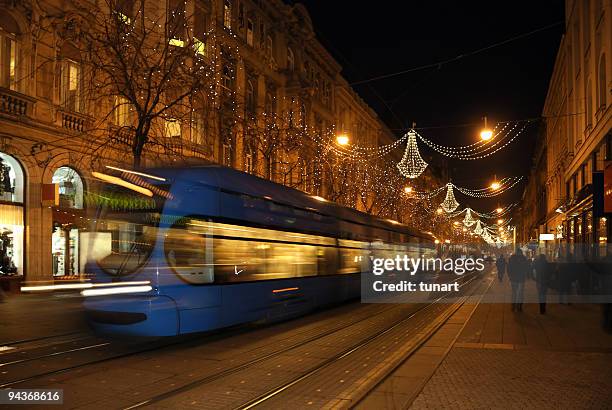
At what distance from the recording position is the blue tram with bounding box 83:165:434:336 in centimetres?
1034

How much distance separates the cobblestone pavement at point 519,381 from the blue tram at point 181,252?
4211 mm

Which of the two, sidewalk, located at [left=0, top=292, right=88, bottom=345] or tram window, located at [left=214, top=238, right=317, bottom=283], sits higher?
tram window, located at [left=214, top=238, right=317, bottom=283]

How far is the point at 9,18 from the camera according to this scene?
19938 mm

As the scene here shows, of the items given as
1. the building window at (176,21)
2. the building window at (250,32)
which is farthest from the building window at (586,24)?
the building window at (176,21)

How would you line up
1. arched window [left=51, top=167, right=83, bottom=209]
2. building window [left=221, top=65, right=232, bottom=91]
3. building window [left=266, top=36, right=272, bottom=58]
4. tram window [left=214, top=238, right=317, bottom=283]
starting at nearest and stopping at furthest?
1. tram window [left=214, top=238, right=317, bottom=283]
2. arched window [left=51, top=167, right=83, bottom=209]
3. building window [left=221, top=65, right=232, bottom=91]
4. building window [left=266, top=36, right=272, bottom=58]

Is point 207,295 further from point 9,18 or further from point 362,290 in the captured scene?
point 9,18

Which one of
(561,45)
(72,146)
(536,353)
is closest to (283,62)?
(561,45)

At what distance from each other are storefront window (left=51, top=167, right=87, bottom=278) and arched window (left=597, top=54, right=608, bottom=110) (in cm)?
2118

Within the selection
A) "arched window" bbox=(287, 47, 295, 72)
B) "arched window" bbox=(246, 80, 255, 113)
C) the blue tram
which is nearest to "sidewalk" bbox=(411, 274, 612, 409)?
the blue tram

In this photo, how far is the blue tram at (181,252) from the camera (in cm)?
1034

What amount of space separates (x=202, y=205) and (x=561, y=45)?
35.2 metres

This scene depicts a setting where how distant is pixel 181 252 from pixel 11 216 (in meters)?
12.5

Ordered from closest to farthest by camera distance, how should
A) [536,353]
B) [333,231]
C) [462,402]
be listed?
[462,402]
[536,353]
[333,231]

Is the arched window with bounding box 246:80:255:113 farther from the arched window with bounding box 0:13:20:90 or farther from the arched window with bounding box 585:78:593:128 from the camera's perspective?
the arched window with bounding box 585:78:593:128
